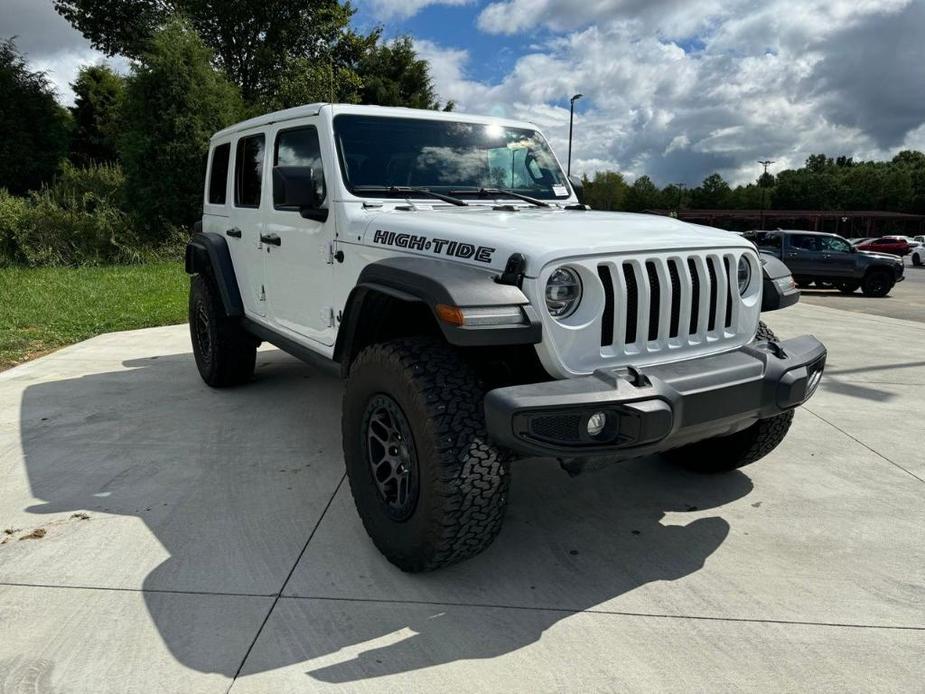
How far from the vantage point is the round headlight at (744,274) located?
3043 millimetres

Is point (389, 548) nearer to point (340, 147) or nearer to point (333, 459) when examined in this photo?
point (333, 459)

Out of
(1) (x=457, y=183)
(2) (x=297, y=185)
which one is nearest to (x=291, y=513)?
(2) (x=297, y=185)

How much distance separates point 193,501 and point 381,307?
4.76 feet

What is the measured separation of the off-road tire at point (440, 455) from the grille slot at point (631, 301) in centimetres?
62

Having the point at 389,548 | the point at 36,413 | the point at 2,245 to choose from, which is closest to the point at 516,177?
the point at 389,548

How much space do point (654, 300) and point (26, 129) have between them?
2700cm

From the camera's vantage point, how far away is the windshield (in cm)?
355

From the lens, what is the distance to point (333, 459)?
3.92m

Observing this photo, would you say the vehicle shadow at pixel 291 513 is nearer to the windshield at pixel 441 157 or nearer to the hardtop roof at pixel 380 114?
the windshield at pixel 441 157

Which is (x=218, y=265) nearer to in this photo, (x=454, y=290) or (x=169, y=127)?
(x=454, y=290)

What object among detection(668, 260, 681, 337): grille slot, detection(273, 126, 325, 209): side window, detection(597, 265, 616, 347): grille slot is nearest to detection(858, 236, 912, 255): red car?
detection(273, 126, 325, 209): side window

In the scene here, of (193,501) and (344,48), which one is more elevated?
(344,48)

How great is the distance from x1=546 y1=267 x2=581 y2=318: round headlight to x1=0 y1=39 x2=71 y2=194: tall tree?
24383 millimetres

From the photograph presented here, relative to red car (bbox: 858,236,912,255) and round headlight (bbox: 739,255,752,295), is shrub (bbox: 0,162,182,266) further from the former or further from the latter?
red car (bbox: 858,236,912,255)
